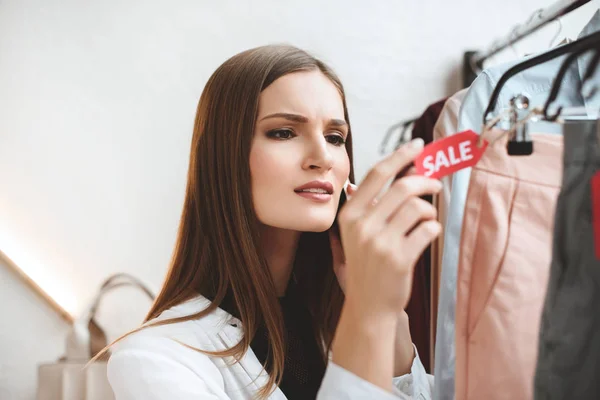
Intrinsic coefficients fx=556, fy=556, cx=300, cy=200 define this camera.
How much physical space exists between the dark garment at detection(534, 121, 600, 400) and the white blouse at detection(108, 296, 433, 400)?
0.89ft

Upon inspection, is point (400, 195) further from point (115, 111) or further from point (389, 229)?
point (115, 111)

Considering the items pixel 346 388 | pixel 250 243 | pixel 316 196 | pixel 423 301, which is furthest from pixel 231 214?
pixel 423 301

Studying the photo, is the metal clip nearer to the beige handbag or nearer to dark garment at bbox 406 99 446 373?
dark garment at bbox 406 99 446 373

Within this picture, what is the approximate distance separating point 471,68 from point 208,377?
1.26 m

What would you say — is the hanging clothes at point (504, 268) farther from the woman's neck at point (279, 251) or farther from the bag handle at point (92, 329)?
the bag handle at point (92, 329)

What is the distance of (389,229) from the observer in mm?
579

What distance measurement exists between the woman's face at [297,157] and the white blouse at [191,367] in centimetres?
21

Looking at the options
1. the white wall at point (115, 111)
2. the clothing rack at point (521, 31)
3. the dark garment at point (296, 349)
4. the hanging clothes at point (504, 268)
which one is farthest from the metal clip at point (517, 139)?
the white wall at point (115, 111)

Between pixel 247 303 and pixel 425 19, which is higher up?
pixel 425 19

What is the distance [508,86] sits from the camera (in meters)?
0.84

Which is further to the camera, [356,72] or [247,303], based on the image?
[356,72]

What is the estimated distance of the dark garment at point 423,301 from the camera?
48.2 inches

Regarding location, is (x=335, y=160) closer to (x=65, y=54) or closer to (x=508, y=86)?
(x=508, y=86)

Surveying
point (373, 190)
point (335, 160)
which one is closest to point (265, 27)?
point (335, 160)
